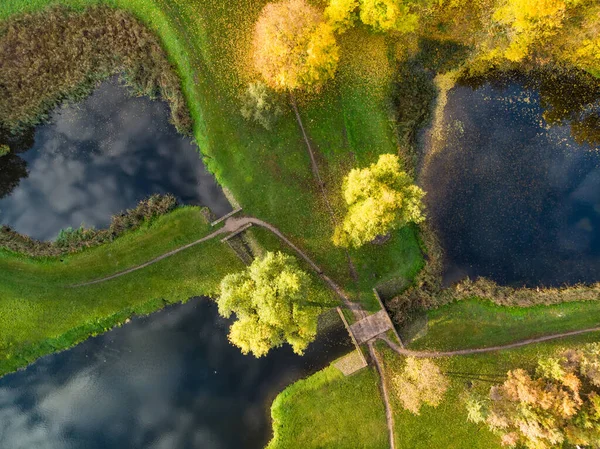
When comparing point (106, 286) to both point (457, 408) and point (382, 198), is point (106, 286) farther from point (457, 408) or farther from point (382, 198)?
point (457, 408)

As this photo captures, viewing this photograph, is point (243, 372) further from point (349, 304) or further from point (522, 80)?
point (522, 80)

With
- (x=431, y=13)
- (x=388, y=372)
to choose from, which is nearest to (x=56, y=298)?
(x=388, y=372)

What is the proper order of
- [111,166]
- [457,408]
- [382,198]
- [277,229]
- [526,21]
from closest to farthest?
1. [382,198]
2. [526,21]
3. [457,408]
4. [277,229]
5. [111,166]

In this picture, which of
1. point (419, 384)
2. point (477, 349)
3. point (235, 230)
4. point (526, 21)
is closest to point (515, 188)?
point (526, 21)

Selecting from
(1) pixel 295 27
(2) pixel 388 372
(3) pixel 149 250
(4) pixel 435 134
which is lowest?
(2) pixel 388 372

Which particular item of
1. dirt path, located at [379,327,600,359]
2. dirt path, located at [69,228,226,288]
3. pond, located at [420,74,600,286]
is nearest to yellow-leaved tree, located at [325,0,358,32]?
pond, located at [420,74,600,286]

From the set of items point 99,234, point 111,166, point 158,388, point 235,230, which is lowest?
point 158,388

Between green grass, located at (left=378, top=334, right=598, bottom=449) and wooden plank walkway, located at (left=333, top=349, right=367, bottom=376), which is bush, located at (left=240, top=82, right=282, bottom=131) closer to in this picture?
wooden plank walkway, located at (left=333, top=349, right=367, bottom=376)

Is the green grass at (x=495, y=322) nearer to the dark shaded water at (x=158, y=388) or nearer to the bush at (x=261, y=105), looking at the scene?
the dark shaded water at (x=158, y=388)
